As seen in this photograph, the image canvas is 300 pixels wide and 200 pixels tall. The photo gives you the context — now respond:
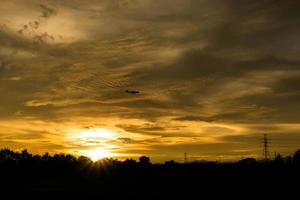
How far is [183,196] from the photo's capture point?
59.8 m

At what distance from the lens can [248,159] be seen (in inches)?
7653

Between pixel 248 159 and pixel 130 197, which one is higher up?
pixel 248 159

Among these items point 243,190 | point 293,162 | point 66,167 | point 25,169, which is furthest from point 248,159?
point 243,190

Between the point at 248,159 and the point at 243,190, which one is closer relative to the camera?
the point at 243,190

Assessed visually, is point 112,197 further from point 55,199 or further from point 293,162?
point 293,162

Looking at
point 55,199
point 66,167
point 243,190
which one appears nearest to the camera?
point 55,199

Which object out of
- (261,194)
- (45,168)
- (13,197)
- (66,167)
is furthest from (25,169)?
(261,194)

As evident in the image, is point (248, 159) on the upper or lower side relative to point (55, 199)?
upper

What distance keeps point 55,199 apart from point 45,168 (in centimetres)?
10848

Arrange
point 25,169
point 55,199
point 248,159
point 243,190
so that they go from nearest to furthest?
point 55,199 → point 243,190 → point 25,169 → point 248,159

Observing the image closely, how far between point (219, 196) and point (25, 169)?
115 m

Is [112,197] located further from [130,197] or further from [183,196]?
[183,196]

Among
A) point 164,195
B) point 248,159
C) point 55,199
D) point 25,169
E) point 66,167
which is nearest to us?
point 55,199

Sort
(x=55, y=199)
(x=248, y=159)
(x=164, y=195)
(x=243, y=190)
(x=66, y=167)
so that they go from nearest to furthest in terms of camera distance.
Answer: (x=55, y=199)
(x=164, y=195)
(x=243, y=190)
(x=66, y=167)
(x=248, y=159)
